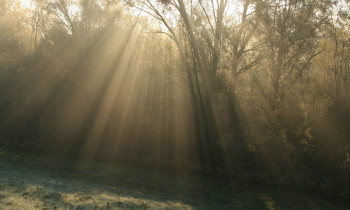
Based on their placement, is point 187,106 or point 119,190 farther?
point 187,106

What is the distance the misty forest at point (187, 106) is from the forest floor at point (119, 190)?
0.11 m

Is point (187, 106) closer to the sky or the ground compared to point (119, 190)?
closer to the sky

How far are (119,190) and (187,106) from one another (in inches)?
410

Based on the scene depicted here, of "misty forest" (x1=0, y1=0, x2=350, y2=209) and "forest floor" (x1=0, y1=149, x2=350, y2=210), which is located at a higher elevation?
"misty forest" (x1=0, y1=0, x2=350, y2=209)

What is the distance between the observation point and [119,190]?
14461mm

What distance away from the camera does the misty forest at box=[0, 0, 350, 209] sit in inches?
642

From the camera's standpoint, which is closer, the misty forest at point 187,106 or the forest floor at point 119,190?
the forest floor at point 119,190

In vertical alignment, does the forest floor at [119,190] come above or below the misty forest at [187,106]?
below

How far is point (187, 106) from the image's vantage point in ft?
76.9

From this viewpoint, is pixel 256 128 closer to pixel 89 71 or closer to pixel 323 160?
pixel 323 160

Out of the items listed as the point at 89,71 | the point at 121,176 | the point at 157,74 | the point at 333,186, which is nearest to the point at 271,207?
the point at 333,186

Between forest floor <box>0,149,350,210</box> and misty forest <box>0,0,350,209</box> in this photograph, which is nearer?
forest floor <box>0,149,350,210</box>

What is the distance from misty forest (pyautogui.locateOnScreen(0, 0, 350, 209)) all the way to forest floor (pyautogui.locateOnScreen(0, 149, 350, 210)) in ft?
0.36

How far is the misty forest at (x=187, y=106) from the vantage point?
53.5ft
